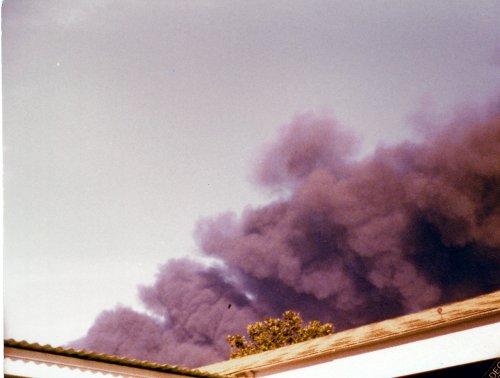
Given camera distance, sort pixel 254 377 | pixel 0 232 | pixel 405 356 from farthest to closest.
→ pixel 254 377 → pixel 405 356 → pixel 0 232

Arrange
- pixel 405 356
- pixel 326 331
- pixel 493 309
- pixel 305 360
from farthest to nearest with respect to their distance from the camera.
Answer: pixel 326 331, pixel 305 360, pixel 405 356, pixel 493 309

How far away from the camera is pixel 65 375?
18.1ft

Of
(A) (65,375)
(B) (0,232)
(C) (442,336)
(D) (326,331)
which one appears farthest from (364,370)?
(D) (326,331)

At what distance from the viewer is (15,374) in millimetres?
5207

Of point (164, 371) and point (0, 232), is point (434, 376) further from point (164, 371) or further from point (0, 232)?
point (0, 232)

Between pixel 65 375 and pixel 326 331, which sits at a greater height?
pixel 326 331

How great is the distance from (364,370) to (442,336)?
1853 mm

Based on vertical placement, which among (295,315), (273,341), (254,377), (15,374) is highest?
(295,315)

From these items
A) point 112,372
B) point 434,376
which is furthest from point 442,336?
point 112,372

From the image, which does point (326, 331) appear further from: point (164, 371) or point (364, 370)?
point (164, 371)

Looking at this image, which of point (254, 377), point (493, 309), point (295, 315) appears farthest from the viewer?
point (295, 315)

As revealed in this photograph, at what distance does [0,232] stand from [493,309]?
342 inches

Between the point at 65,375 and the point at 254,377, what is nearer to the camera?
the point at 65,375

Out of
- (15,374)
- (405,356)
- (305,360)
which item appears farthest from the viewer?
(305,360)
